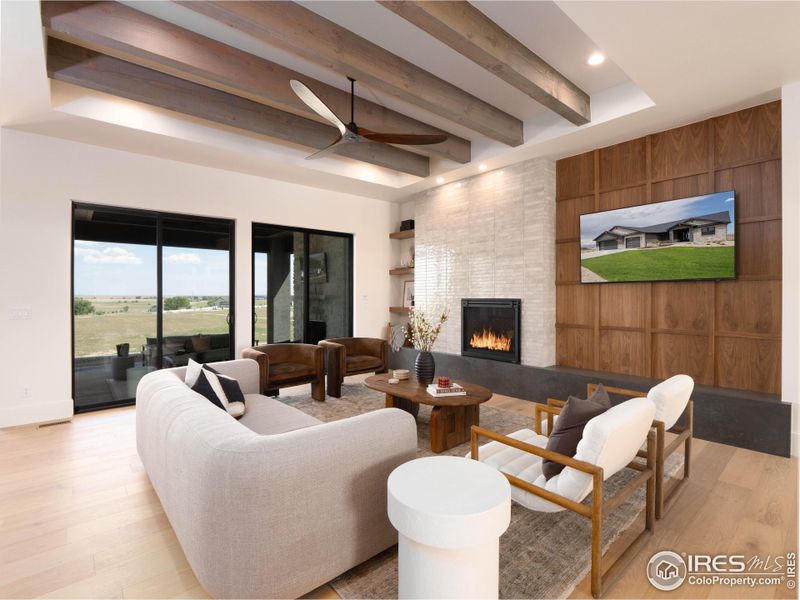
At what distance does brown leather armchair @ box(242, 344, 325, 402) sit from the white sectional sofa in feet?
7.64

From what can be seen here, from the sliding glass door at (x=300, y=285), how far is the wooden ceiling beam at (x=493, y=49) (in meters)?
3.84

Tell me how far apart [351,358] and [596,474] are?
155 inches

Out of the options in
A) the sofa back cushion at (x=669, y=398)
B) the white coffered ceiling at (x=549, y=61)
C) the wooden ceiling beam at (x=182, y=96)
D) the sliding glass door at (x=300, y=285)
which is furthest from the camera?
the sliding glass door at (x=300, y=285)

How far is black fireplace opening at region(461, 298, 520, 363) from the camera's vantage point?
509 cm

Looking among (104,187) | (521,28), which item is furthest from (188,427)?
(104,187)

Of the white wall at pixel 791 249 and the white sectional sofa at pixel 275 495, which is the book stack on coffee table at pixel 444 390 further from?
the white wall at pixel 791 249

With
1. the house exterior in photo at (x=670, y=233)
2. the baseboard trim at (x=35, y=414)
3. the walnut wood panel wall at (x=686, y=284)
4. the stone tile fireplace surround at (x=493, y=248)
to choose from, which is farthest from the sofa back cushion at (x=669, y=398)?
the baseboard trim at (x=35, y=414)

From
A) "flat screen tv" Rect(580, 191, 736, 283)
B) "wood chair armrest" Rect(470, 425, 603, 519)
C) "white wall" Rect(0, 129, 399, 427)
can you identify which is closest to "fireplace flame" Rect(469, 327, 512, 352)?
"flat screen tv" Rect(580, 191, 736, 283)

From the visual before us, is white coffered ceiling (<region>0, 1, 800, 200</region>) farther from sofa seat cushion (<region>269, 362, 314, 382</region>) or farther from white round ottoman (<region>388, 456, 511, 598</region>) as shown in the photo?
white round ottoman (<region>388, 456, 511, 598</region>)

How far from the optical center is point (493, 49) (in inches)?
111

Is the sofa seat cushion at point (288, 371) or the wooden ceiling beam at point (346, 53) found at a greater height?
the wooden ceiling beam at point (346, 53)

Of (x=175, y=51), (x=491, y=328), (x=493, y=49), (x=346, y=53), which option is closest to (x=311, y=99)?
(x=346, y=53)

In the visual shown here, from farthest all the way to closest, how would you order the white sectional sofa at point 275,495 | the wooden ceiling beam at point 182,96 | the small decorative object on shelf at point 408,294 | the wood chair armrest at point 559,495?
the small decorative object on shelf at point 408,294 < the wooden ceiling beam at point 182,96 < the wood chair armrest at point 559,495 < the white sectional sofa at point 275,495

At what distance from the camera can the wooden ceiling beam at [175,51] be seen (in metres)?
2.58
